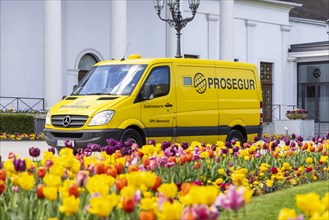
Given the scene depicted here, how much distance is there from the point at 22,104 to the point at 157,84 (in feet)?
54.6

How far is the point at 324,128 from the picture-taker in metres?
41.9

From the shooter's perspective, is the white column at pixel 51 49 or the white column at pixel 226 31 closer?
the white column at pixel 51 49

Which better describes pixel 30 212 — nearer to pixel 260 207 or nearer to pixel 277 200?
pixel 260 207

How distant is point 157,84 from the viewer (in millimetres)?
15555

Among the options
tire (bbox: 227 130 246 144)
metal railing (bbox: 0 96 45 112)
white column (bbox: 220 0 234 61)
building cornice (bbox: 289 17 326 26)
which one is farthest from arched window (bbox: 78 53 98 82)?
tire (bbox: 227 130 246 144)

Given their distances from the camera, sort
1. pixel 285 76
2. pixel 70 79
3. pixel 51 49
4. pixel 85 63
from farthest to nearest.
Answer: pixel 285 76 → pixel 85 63 → pixel 70 79 → pixel 51 49

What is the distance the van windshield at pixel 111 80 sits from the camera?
1518 centimetres

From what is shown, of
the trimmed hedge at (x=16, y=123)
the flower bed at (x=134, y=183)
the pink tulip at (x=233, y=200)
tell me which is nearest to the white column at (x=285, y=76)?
the trimmed hedge at (x=16, y=123)

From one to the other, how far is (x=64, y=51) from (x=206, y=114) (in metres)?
17.5

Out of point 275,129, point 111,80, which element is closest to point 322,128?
point 275,129

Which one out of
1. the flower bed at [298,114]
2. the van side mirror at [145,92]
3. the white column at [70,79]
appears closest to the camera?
the van side mirror at [145,92]

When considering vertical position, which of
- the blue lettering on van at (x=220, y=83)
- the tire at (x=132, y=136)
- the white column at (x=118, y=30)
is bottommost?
the tire at (x=132, y=136)

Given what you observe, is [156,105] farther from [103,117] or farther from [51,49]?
[51,49]

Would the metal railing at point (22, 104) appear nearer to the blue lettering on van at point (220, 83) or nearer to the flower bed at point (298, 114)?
the flower bed at point (298, 114)
